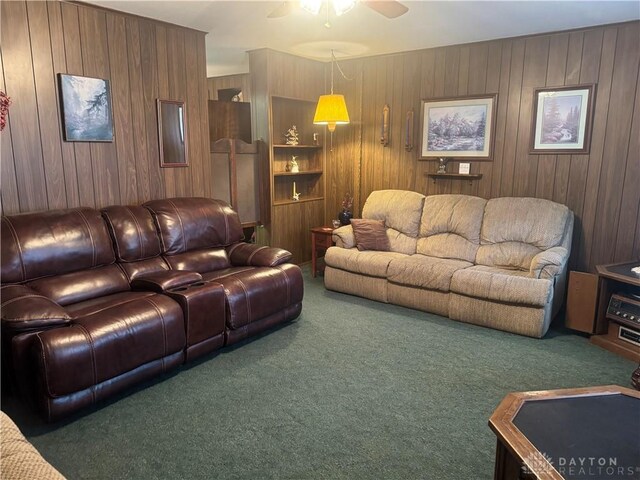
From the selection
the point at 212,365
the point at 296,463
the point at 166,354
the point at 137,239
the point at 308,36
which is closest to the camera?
the point at 296,463

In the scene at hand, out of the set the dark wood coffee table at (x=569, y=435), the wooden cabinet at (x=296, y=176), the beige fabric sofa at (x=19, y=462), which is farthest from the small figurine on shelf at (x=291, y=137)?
the beige fabric sofa at (x=19, y=462)

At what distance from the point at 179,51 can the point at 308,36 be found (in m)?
1.18

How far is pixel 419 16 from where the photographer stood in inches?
142

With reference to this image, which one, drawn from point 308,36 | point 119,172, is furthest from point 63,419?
point 308,36

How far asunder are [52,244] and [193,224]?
108 centimetres

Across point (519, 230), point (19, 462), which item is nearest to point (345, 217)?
point (519, 230)

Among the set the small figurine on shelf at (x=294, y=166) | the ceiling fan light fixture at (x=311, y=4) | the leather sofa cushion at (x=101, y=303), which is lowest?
the leather sofa cushion at (x=101, y=303)

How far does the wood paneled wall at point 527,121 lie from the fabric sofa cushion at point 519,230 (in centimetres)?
28

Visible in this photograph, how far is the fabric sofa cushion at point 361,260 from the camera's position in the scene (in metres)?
4.26

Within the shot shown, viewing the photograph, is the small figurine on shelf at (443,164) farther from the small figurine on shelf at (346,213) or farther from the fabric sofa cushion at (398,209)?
the small figurine on shelf at (346,213)

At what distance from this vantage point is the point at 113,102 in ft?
11.6

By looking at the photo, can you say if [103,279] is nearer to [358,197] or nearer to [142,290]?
[142,290]

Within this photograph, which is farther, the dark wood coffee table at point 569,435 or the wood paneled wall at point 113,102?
the wood paneled wall at point 113,102

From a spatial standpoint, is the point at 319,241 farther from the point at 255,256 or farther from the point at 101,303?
the point at 101,303
